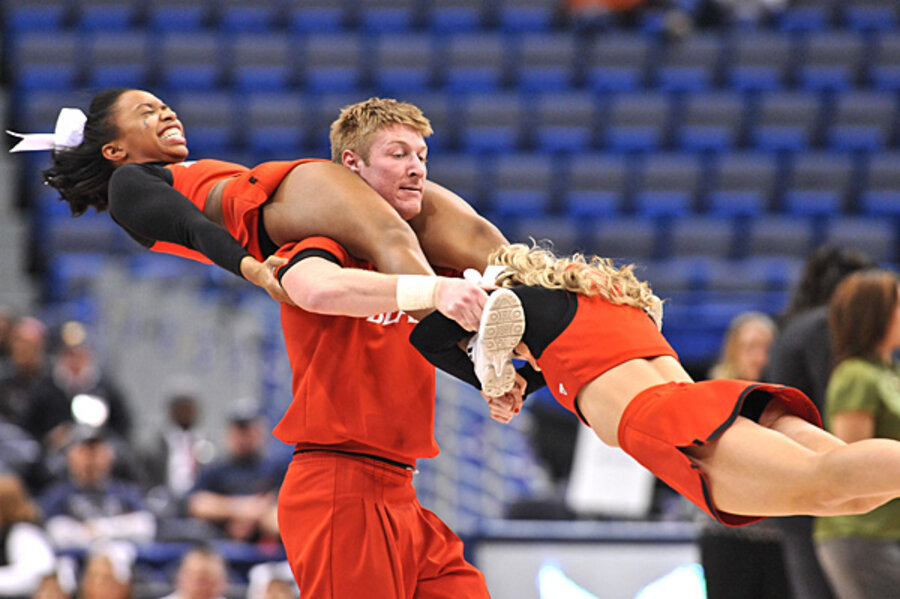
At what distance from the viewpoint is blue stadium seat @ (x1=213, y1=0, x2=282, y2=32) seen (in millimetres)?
12594

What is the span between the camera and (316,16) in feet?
41.4

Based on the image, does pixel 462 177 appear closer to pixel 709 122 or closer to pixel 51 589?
pixel 709 122

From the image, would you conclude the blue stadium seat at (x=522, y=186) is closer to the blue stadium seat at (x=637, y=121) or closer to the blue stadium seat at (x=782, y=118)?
the blue stadium seat at (x=637, y=121)

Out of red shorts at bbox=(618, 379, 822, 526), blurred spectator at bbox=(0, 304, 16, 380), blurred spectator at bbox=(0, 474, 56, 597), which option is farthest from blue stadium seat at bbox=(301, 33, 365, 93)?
red shorts at bbox=(618, 379, 822, 526)

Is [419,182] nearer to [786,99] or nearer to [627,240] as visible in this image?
[627,240]

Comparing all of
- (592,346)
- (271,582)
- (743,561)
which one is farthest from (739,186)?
(592,346)

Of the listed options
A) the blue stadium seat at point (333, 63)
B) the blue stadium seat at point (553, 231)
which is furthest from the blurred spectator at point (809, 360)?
the blue stadium seat at point (333, 63)

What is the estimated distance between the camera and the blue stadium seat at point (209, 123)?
1165 centimetres

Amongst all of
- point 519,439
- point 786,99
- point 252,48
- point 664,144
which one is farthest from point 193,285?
point 786,99

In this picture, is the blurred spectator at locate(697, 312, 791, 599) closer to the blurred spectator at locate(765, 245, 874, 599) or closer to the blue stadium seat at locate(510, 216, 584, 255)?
the blurred spectator at locate(765, 245, 874, 599)

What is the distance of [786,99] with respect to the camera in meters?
11.8

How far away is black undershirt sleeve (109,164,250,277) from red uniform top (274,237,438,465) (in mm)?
167

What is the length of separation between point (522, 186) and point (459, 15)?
223cm

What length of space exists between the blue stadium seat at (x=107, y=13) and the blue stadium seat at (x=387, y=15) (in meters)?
2.28
